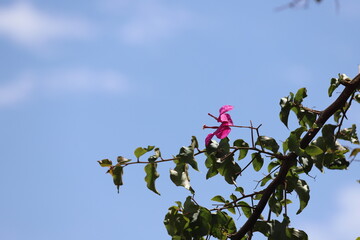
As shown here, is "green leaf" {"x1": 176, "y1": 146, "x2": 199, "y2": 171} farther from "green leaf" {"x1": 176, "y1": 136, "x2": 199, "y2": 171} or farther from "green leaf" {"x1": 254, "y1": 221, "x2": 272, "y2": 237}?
"green leaf" {"x1": 254, "y1": 221, "x2": 272, "y2": 237}

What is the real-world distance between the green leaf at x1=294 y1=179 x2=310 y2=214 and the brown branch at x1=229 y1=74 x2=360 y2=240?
2.2 inches

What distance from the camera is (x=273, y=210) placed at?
198 centimetres

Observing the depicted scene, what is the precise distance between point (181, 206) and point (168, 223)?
73 mm

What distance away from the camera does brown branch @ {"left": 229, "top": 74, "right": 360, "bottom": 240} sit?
1898 millimetres

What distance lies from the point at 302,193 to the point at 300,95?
343 millimetres

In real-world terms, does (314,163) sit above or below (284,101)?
below

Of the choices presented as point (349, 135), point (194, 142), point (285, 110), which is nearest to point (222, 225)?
point (194, 142)

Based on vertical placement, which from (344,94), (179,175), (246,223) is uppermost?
(344,94)

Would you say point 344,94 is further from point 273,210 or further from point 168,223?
point 168,223

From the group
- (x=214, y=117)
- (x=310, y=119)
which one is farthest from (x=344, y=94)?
(x=214, y=117)

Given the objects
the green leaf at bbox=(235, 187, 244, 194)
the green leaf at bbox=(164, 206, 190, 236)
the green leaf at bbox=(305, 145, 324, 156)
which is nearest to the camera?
the green leaf at bbox=(305, 145, 324, 156)

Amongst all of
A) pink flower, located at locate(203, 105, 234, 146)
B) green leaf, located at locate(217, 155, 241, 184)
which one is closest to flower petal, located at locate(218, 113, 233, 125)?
pink flower, located at locate(203, 105, 234, 146)

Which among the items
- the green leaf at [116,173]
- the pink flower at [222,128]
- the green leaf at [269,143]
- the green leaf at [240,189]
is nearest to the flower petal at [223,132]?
the pink flower at [222,128]

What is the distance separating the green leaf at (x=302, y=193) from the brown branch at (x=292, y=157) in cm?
6
